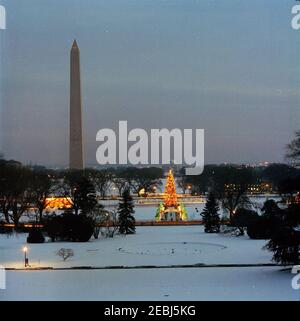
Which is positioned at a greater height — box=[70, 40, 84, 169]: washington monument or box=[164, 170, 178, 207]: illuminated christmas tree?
box=[70, 40, 84, 169]: washington monument

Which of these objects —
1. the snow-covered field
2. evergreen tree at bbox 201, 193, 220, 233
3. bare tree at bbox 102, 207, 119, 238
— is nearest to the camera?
the snow-covered field

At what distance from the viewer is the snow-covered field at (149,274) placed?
39.7ft

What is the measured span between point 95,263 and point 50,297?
584 cm

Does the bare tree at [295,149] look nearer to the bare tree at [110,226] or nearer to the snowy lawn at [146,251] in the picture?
the snowy lawn at [146,251]

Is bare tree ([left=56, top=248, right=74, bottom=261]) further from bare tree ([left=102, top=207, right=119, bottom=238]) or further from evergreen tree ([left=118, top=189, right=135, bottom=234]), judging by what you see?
evergreen tree ([left=118, top=189, right=135, bottom=234])

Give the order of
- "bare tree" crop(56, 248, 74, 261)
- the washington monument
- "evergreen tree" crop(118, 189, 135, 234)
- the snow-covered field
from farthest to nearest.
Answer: the washington monument < "evergreen tree" crop(118, 189, 135, 234) < "bare tree" crop(56, 248, 74, 261) < the snow-covered field

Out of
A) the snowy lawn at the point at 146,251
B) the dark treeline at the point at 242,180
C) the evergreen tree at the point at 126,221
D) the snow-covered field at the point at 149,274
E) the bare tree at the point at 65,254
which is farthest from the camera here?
the evergreen tree at the point at 126,221

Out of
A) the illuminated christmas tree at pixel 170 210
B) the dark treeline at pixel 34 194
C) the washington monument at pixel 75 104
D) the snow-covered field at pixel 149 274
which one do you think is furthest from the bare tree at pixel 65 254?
the washington monument at pixel 75 104

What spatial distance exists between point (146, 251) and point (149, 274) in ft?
17.8

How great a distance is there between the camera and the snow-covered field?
39.7ft

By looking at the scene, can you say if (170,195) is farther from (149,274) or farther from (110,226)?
(149,274)

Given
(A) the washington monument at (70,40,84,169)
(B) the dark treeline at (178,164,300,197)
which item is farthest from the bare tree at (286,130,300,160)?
(A) the washington monument at (70,40,84,169)
